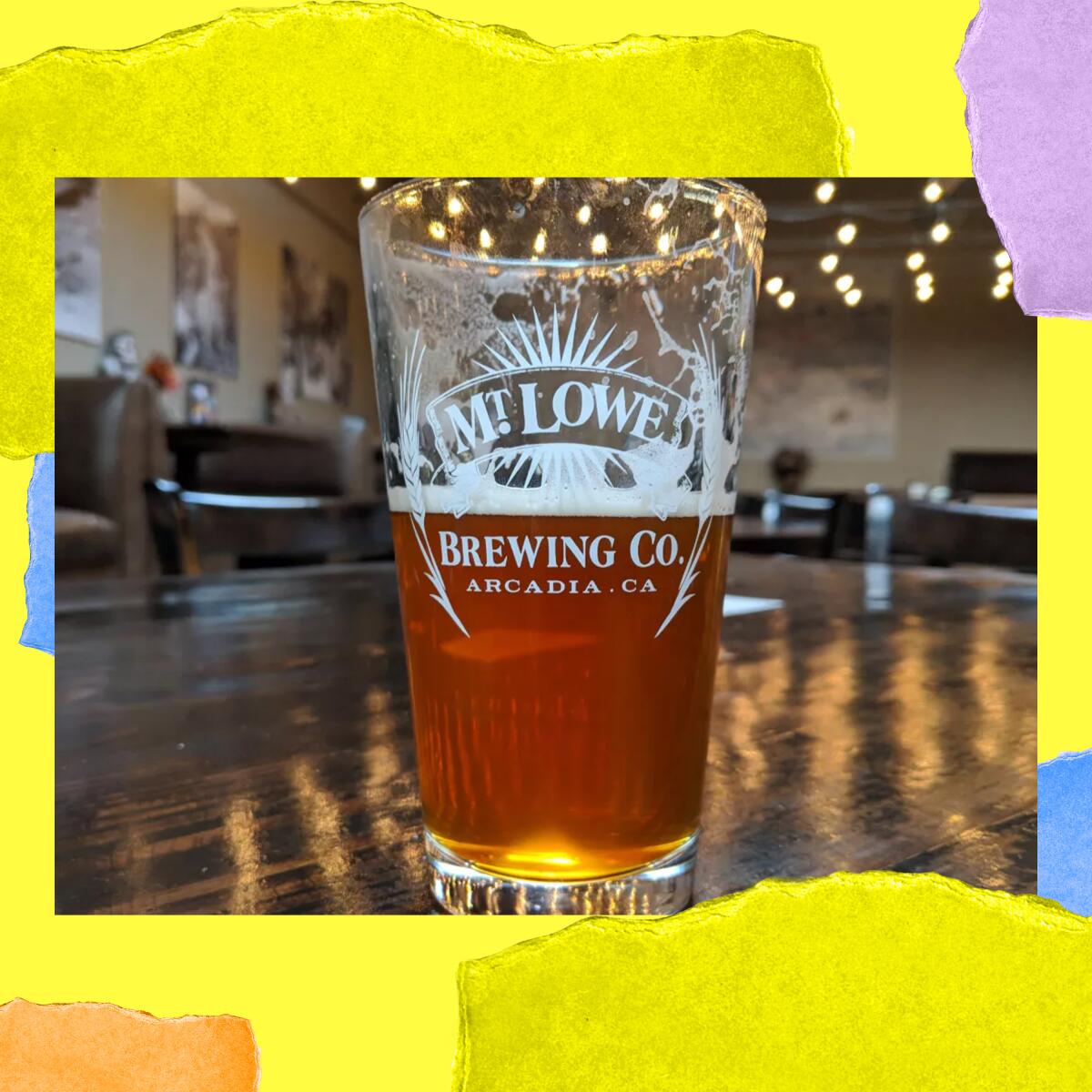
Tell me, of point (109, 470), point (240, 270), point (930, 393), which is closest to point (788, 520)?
point (930, 393)

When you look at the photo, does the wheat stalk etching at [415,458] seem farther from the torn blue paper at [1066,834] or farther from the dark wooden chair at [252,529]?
the dark wooden chair at [252,529]

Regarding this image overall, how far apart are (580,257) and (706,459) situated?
0.27ft

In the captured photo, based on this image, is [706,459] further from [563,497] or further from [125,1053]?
[125,1053]

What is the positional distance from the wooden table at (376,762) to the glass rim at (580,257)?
0.68 feet

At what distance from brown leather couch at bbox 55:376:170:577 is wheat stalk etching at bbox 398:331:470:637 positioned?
1.51m

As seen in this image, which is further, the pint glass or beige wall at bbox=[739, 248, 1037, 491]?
beige wall at bbox=[739, 248, 1037, 491]

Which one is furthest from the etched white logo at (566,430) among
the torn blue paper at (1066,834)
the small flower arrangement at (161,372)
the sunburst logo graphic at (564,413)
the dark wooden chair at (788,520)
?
the small flower arrangement at (161,372)

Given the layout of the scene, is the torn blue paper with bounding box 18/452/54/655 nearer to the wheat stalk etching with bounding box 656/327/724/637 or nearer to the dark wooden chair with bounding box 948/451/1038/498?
the wheat stalk etching with bounding box 656/327/724/637

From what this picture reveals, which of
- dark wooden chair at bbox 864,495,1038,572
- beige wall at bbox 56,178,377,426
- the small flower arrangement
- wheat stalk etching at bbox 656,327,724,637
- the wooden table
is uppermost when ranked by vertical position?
beige wall at bbox 56,178,377,426

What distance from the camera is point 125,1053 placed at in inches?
16.5

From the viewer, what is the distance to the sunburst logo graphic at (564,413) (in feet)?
1.10

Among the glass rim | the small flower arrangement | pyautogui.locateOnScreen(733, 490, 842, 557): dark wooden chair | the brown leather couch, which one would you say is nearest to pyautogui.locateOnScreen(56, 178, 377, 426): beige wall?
the small flower arrangement

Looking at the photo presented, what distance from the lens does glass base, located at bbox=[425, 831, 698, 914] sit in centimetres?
35

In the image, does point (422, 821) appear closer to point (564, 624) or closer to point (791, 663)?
point (564, 624)
